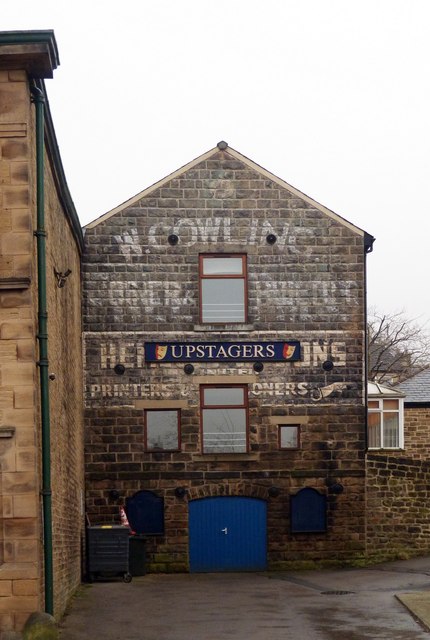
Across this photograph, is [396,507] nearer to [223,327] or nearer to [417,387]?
[223,327]

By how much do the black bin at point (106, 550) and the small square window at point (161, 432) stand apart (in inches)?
116

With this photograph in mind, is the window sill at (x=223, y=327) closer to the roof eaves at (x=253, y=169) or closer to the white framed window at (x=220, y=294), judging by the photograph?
the white framed window at (x=220, y=294)

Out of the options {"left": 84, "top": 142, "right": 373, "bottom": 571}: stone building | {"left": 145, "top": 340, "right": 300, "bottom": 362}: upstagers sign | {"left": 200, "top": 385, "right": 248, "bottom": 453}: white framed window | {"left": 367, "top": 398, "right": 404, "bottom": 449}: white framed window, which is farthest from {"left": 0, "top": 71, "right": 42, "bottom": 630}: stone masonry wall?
{"left": 367, "top": 398, "right": 404, "bottom": 449}: white framed window

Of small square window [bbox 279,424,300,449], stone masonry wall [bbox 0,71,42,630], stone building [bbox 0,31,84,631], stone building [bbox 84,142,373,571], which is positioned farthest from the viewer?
small square window [bbox 279,424,300,449]

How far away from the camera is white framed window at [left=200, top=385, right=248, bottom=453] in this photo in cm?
2872

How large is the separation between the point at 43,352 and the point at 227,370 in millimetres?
13126

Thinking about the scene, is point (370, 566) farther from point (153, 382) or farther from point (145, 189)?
point (145, 189)

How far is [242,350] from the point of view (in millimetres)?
28797

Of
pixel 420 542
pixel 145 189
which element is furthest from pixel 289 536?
pixel 145 189

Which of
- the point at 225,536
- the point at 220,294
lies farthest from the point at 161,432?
the point at 220,294

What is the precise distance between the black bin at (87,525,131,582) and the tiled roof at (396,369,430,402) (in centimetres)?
1315

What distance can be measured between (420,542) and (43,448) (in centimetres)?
1704

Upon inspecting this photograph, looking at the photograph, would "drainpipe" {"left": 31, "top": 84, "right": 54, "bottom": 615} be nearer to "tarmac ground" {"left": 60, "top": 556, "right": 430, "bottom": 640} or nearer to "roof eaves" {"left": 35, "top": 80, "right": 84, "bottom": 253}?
"roof eaves" {"left": 35, "top": 80, "right": 84, "bottom": 253}

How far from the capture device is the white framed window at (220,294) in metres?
28.8
